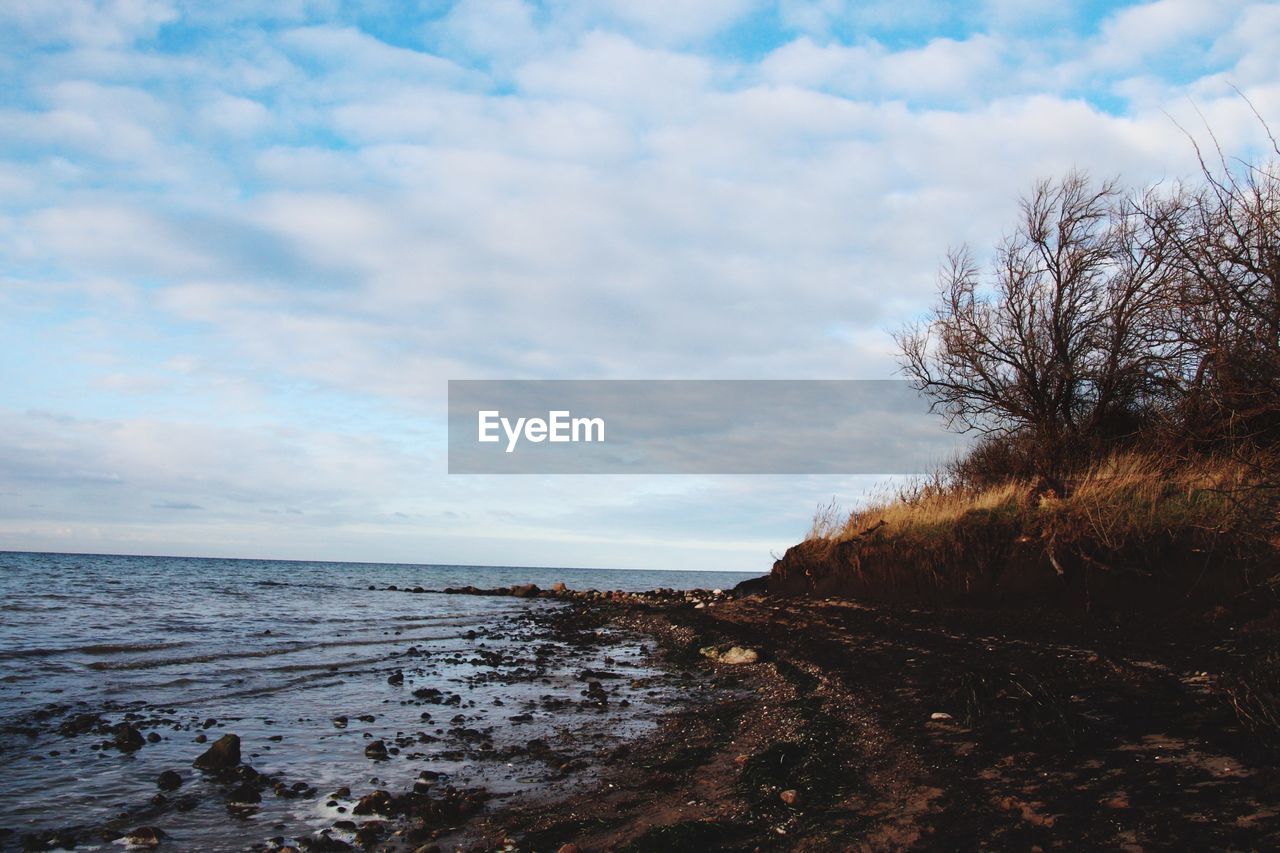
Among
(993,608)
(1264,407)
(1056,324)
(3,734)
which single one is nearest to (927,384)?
(1056,324)

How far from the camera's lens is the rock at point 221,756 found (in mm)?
8641

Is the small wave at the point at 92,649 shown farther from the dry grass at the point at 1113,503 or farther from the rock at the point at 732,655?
the dry grass at the point at 1113,503

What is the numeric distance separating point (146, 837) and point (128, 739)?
382 centimetres

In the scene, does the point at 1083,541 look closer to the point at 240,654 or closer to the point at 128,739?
the point at 128,739

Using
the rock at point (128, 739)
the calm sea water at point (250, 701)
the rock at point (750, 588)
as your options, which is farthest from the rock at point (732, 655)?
the rock at point (750, 588)

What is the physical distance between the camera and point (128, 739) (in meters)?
9.61

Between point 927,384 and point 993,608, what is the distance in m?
8.83

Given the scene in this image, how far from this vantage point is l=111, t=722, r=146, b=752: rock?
945 centimetres

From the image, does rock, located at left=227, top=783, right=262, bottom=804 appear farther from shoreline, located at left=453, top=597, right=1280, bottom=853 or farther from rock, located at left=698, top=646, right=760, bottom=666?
rock, located at left=698, top=646, right=760, bottom=666

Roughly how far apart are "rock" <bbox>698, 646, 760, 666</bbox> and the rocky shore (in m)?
1.55

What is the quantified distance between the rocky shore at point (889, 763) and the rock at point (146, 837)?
31 millimetres

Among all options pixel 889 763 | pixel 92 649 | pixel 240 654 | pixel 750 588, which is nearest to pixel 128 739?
pixel 240 654

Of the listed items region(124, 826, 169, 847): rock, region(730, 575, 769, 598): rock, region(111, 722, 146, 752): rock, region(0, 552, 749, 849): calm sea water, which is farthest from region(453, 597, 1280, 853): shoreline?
region(730, 575, 769, 598): rock

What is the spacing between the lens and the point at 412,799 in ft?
24.1
